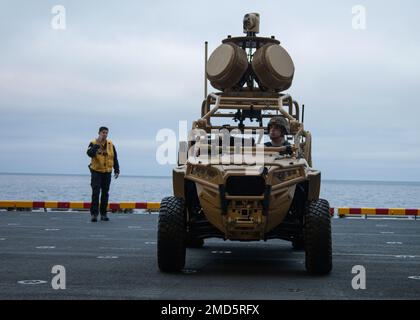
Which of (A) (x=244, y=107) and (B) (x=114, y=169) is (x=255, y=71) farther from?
(B) (x=114, y=169)

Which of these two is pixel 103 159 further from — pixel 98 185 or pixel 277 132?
pixel 277 132

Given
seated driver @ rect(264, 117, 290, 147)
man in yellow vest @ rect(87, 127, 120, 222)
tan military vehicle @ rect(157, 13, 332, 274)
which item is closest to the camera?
tan military vehicle @ rect(157, 13, 332, 274)

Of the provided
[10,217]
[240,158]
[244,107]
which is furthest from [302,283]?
[10,217]

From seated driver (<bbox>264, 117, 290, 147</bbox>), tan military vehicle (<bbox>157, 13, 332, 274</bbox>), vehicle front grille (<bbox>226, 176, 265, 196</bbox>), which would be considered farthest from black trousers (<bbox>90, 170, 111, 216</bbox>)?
vehicle front grille (<bbox>226, 176, 265, 196</bbox>)

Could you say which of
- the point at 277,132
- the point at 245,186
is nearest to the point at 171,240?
the point at 245,186

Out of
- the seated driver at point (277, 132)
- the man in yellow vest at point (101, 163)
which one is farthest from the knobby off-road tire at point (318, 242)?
the man in yellow vest at point (101, 163)

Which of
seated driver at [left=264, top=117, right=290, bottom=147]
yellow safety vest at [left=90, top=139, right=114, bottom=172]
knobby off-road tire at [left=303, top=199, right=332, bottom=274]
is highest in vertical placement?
seated driver at [left=264, top=117, right=290, bottom=147]

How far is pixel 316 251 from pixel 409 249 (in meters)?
4.15

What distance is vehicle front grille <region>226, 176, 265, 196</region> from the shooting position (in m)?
8.95

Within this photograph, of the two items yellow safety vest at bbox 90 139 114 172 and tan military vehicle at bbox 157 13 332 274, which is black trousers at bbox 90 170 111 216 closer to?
yellow safety vest at bbox 90 139 114 172

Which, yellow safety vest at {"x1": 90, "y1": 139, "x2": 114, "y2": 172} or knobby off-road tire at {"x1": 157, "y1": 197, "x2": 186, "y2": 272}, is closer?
knobby off-road tire at {"x1": 157, "y1": 197, "x2": 186, "y2": 272}

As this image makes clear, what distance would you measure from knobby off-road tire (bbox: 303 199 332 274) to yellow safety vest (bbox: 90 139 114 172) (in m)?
9.41

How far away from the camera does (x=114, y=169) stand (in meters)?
18.2
